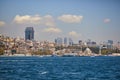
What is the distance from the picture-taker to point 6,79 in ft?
157

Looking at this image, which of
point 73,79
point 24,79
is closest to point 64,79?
point 73,79

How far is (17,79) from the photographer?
48.3 metres

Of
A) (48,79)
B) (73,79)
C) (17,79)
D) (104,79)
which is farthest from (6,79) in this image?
(104,79)

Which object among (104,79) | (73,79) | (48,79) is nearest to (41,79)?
(48,79)

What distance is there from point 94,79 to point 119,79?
3160 millimetres

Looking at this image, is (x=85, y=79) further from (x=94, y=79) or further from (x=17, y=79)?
(x=17, y=79)

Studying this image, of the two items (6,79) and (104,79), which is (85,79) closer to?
(104,79)

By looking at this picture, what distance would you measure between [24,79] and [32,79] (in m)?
0.98

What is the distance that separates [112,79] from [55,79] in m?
7.23

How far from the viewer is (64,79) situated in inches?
1932

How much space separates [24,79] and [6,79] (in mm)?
2177

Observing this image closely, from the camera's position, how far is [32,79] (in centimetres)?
4838

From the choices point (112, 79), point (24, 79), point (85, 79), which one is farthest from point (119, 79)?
point (24, 79)

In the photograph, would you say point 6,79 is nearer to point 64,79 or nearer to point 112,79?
point 64,79
